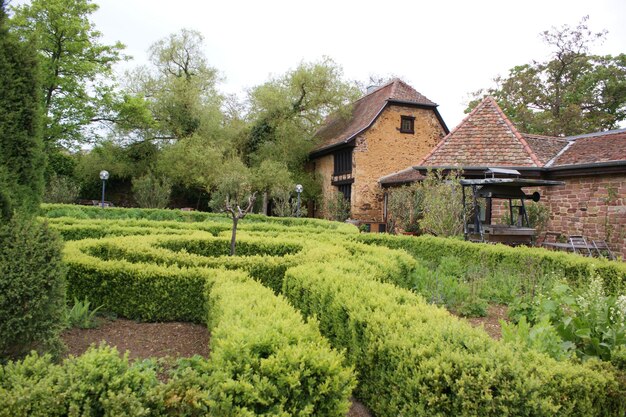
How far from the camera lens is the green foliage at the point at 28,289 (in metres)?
3.13

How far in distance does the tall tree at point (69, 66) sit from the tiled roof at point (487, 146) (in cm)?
1802

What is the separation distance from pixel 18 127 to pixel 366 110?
20922mm

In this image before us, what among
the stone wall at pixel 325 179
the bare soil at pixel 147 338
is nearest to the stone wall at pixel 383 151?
the stone wall at pixel 325 179

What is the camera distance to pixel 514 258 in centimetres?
761

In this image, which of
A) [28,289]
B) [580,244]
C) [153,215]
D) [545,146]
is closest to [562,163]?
[545,146]

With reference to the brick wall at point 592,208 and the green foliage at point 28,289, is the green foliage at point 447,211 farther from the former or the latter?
the green foliage at point 28,289

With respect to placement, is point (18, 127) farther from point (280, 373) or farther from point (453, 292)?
point (453, 292)

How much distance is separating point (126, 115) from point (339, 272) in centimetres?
2185

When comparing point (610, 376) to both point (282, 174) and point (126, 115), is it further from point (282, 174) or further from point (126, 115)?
point (126, 115)

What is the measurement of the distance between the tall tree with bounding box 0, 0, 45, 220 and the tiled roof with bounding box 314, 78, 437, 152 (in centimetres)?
1780

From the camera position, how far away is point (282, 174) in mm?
22234

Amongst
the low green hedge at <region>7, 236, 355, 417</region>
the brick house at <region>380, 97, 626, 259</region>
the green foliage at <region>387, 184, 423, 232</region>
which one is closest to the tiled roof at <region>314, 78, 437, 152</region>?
the green foliage at <region>387, 184, 423, 232</region>

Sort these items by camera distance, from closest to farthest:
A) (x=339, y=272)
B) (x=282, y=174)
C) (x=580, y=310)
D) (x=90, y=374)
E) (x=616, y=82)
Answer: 1. (x=90, y=374)
2. (x=580, y=310)
3. (x=339, y=272)
4. (x=282, y=174)
5. (x=616, y=82)

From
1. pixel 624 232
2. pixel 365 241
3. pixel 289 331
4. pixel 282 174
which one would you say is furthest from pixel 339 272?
pixel 282 174
